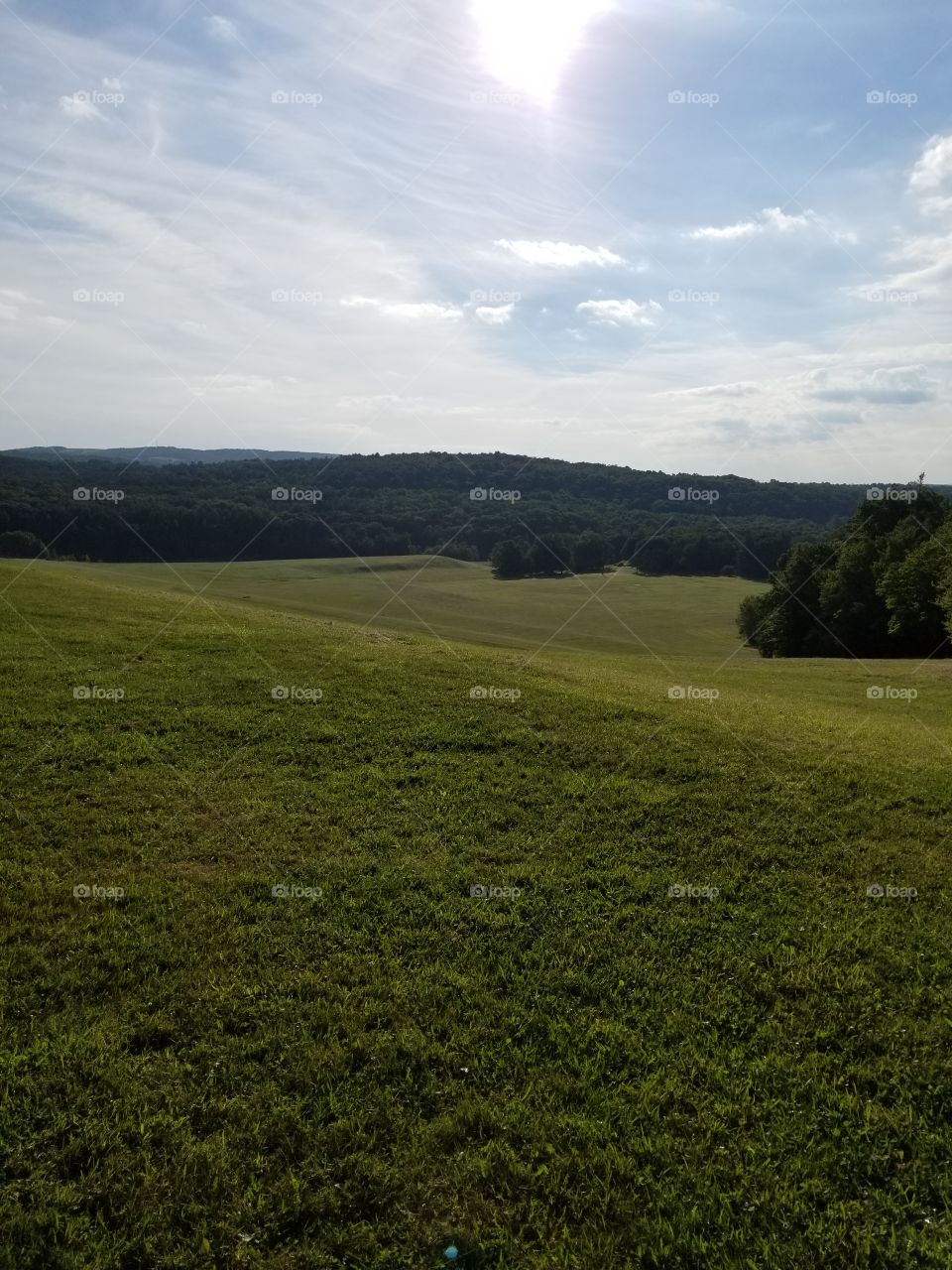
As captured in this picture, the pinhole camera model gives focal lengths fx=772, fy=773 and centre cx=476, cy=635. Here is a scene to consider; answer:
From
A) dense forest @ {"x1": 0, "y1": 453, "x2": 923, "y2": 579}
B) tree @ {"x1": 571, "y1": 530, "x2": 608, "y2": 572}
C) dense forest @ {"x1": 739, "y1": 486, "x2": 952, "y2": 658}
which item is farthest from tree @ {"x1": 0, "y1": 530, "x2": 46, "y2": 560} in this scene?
dense forest @ {"x1": 739, "y1": 486, "x2": 952, "y2": 658}

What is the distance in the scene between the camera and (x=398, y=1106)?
19.9 feet

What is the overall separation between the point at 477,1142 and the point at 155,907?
4765 millimetres

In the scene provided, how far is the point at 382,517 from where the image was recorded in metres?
112

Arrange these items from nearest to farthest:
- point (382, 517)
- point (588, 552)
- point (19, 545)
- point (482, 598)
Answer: point (19, 545), point (482, 598), point (588, 552), point (382, 517)

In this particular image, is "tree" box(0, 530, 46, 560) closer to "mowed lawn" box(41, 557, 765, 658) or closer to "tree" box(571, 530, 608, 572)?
"mowed lawn" box(41, 557, 765, 658)

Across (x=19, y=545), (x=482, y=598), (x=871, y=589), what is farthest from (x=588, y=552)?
(x=19, y=545)

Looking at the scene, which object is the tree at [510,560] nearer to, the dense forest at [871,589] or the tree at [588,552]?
the tree at [588,552]

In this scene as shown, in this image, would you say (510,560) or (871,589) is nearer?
(871,589)

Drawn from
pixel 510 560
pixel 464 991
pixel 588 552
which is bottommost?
pixel 464 991

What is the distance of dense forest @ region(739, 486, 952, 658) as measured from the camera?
160 feet

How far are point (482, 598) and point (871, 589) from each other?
38.2m

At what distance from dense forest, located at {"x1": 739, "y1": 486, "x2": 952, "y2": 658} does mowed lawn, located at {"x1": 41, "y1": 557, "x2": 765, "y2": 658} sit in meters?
5.37

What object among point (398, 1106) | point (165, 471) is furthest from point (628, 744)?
point (165, 471)

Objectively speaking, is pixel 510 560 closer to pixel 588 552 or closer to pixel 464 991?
pixel 588 552
